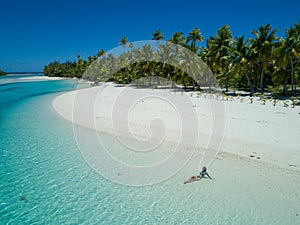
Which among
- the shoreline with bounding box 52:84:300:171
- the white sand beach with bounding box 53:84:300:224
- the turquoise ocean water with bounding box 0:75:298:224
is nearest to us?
the turquoise ocean water with bounding box 0:75:298:224

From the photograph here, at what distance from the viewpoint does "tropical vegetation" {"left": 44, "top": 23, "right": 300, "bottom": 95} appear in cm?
2252

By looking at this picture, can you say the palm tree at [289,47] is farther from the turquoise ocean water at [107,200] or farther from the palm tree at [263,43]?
the turquoise ocean water at [107,200]

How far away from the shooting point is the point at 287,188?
6309 mm

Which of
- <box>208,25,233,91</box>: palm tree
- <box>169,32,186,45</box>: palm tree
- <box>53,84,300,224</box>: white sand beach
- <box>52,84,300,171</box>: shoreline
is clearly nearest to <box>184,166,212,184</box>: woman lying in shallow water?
<box>53,84,300,224</box>: white sand beach

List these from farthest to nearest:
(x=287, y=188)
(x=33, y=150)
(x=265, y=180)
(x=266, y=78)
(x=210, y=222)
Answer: (x=266, y=78) → (x=33, y=150) → (x=265, y=180) → (x=287, y=188) → (x=210, y=222)

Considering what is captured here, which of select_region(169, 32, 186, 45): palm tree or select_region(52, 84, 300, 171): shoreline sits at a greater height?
select_region(169, 32, 186, 45): palm tree

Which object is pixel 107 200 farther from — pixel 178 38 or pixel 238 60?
pixel 178 38

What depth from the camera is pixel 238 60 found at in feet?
82.4

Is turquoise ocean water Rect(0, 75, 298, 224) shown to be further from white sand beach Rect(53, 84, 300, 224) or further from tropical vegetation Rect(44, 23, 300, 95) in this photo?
tropical vegetation Rect(44, 23, 300, 95)

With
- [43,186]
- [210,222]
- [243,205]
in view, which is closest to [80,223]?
[43,186]

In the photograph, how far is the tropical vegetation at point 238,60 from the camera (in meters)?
22.5

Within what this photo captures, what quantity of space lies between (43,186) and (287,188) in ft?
26.6

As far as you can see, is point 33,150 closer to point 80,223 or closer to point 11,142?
point 11,142

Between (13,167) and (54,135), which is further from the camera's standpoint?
(54,135)
